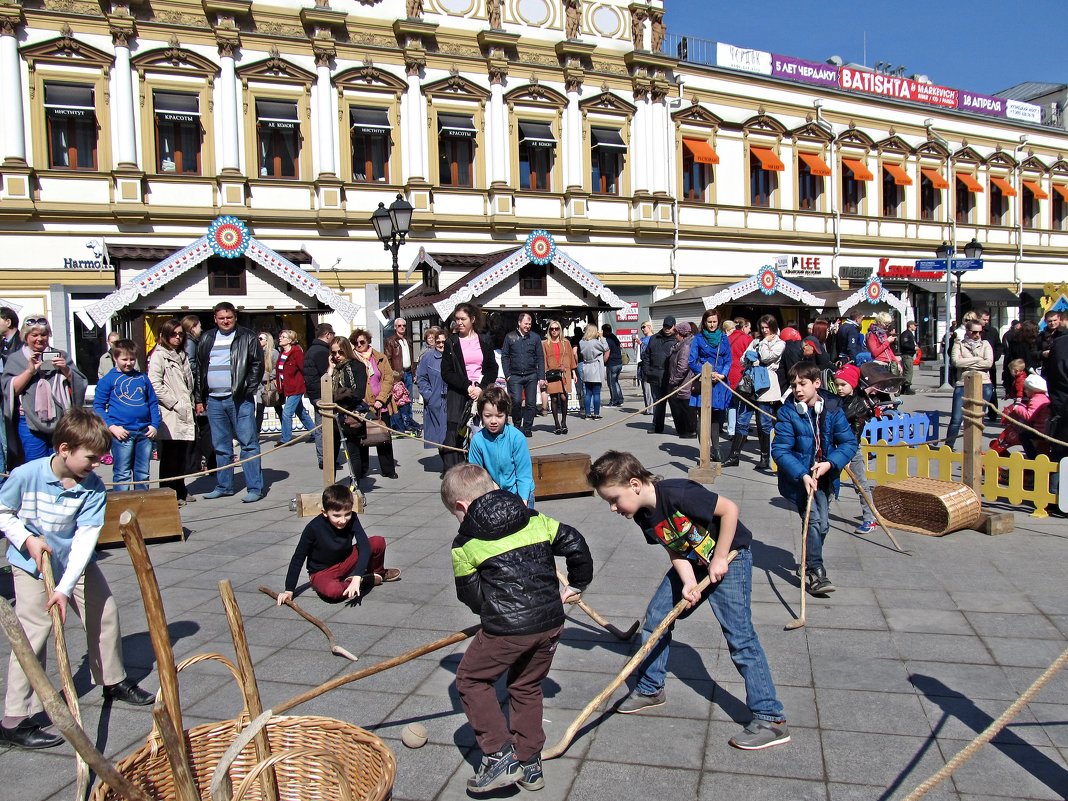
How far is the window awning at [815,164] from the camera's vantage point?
3095 cm

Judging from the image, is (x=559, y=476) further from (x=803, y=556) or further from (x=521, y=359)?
(x=803, y=556)

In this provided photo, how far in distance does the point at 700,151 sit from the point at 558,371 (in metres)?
16.1

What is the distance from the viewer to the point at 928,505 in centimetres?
765

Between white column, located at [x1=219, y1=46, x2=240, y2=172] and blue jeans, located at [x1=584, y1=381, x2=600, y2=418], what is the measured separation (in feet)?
40.1

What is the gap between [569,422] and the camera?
1644 cm

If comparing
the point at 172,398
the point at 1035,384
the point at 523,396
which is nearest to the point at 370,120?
the point at 523,396

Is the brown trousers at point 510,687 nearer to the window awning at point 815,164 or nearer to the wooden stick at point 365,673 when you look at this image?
the wooden stick at point 365,673

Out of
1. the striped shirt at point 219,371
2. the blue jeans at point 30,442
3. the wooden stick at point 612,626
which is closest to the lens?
the wooden stick at point 612,626

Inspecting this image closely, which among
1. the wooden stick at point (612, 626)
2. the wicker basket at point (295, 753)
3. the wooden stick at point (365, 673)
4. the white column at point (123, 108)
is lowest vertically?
the wooden stick at point (612, 626)

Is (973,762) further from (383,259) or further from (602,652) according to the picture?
(383,259)

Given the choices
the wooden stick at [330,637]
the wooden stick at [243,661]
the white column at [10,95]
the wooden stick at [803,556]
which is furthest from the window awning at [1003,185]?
the wooden stick at [243,661]

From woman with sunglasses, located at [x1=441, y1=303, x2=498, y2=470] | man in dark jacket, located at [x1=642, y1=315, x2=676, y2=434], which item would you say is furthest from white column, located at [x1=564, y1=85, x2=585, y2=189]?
woman with sunglasses, located at [x1=441, y1=303, x2=498, y2=470]

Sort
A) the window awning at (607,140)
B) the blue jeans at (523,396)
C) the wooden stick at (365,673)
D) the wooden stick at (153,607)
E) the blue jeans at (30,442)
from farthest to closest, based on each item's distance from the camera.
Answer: the window awning at (607,140), the blue jeans at (523,396), the blue jeans at (30,442), the wooden stick at (365,673), the wooden stick at (153,607)

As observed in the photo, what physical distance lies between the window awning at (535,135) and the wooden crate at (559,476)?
60.4 ft
